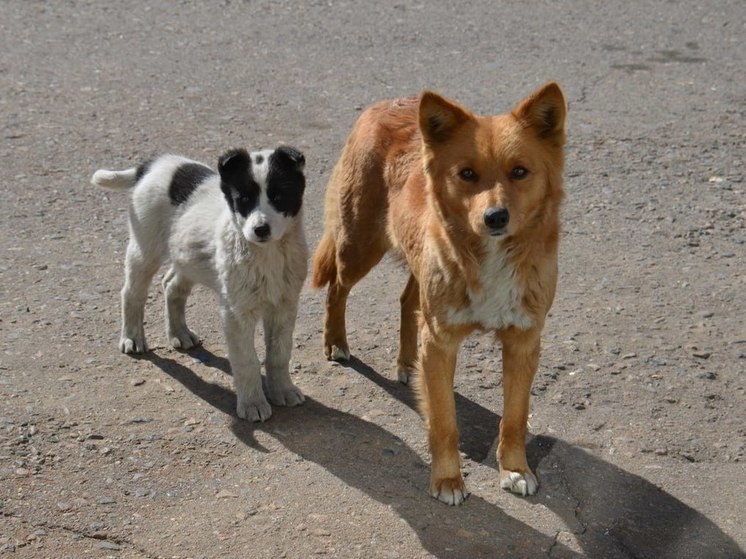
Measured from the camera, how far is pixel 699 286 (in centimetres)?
692

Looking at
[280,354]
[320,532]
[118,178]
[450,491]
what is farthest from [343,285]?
[320,532]

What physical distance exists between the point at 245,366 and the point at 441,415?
1.06 metres

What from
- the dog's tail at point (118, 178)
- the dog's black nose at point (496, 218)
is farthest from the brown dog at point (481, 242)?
the dog's tail at point (118, 178)

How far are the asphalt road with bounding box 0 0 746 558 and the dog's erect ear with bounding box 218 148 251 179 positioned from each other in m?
1.24

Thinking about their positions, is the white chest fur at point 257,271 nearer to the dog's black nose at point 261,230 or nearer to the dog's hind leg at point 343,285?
the dog's black nose at point 261,230

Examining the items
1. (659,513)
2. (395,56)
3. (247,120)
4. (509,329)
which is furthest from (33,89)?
(659,513)

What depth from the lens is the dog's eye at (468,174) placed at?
15.3ft

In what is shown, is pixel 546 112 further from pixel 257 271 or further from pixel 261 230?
pixel 257 271

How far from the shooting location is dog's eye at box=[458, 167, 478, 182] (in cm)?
467

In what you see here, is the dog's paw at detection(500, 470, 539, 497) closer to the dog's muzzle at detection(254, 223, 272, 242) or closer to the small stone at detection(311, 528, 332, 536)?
the small stone at detection(311, 528, 332, 536)

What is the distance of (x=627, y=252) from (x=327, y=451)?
2.95m

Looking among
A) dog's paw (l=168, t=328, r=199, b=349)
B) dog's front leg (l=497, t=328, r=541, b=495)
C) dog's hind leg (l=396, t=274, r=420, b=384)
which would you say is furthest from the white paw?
dog's front leg (l=497, t=328, r=541, b=495)

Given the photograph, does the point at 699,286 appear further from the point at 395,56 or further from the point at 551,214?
the point at 395,56

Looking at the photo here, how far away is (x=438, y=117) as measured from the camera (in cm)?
479
